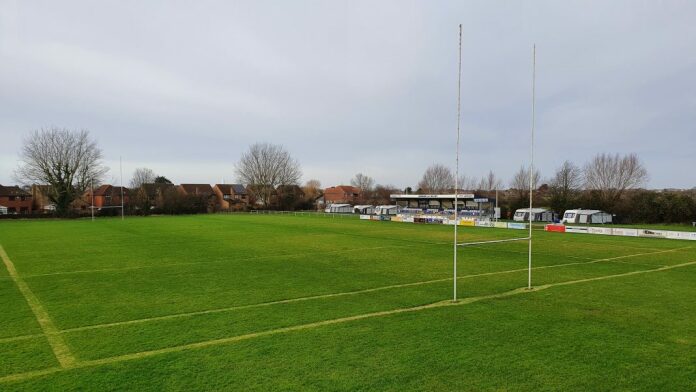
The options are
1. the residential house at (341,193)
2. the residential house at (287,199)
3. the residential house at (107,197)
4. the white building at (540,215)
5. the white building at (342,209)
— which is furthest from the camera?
the residential house at (341,193)

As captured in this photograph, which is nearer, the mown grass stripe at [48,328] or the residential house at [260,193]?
the mown grass stripe at [48,328]

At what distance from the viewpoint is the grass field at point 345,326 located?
6.56 metres

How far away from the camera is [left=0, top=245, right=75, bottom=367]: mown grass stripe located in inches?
295

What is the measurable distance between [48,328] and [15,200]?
107m

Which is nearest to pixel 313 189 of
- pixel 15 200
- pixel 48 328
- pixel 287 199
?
pixel 287 199

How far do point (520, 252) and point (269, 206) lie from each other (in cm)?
8167

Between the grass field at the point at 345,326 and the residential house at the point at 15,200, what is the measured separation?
305 ft

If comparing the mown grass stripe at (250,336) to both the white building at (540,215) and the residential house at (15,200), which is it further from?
the residential house at (15,200)

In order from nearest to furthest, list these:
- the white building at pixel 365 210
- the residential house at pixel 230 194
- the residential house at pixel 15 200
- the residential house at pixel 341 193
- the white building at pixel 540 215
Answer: the white building at pixel 540 215 → the white building at pixel 365 210 → the residential house at pixel 15 200 → the residential house at pixel 230 194 → the residential house at pixel 341 193

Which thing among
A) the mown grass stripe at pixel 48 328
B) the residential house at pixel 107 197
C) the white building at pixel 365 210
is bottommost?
the mown grass stripe at pixel 48 328

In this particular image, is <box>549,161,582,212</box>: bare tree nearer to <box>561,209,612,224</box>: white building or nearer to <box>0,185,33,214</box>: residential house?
<box>561,209,612,224</box>: white building

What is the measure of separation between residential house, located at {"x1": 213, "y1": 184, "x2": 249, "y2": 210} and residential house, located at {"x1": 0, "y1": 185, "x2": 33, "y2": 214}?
4229 centimetres

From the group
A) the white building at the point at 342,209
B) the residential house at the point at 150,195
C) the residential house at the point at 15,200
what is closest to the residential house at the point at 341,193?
the white building at the point at 342,209

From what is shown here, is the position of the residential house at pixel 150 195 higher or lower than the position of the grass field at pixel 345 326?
higher
